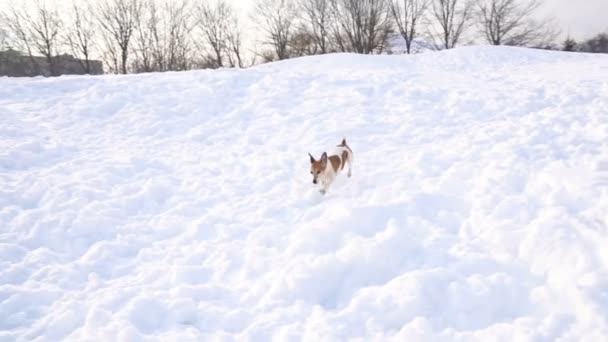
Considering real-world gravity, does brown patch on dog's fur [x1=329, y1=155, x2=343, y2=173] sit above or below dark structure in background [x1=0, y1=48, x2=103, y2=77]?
below

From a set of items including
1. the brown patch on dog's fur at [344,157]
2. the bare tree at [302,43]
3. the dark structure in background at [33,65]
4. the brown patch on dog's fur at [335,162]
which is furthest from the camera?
the bare tree at [302,43]

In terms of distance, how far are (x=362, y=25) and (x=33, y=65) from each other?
28.7 m

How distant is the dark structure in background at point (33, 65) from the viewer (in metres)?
29.9

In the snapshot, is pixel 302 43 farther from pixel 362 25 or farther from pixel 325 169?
pixel 325 169

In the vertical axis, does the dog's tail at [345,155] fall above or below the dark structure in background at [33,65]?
below

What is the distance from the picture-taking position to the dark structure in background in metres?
29.9

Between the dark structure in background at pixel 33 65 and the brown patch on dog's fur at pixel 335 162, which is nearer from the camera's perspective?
the brown patch on dog's fur at pixel 335 162

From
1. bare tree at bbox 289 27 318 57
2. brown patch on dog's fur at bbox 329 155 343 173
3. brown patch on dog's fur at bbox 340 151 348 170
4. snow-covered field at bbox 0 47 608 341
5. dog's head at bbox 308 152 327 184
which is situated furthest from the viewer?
bare tree at bbox 289 27 318 57

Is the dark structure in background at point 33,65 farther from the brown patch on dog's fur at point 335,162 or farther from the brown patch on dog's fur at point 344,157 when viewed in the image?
the brown patch on dog's fur at point 335,162

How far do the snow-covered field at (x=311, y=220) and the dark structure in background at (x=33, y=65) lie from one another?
85.5 feet

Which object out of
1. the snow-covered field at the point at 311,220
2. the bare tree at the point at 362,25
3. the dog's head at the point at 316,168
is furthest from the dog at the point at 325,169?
the bare tree at the point at 362,25

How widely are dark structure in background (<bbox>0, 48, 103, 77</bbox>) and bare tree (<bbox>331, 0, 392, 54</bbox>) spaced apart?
2297 cm

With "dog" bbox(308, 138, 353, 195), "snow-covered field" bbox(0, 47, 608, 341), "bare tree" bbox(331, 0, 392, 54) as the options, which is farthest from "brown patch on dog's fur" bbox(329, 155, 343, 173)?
"bare tree" bbox(331, 0, 392, 54)

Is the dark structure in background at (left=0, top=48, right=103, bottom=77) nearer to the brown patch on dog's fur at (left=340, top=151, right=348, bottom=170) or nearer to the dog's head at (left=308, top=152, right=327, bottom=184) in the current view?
the brown patch on dog's fur at (left=340, top=151, right=348, bottom=170)
